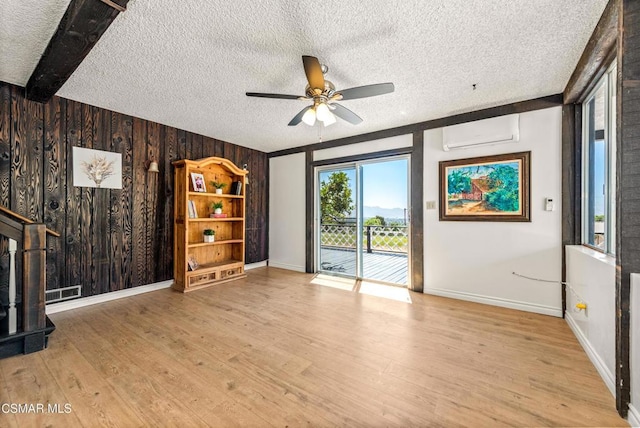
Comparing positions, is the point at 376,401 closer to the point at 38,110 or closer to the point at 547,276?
the point at 547,276

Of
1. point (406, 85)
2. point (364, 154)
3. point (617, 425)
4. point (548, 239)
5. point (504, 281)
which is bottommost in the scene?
point (617, 425)

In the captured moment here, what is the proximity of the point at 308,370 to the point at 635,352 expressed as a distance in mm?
1819

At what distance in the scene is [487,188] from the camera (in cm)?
305

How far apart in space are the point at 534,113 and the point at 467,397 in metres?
2.96

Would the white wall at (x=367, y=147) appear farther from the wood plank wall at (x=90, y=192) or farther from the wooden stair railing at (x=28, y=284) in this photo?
the wooden stair railing at (x=28, y=284)

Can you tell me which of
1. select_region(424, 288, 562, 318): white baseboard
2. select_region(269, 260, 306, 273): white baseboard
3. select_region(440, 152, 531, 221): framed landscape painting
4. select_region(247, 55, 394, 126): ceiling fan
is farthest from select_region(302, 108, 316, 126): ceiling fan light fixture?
select_region(269, 260, 306, 273): white baseboard

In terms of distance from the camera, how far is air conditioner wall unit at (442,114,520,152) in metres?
2.83

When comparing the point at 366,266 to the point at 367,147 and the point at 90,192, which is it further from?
the point at 90,192

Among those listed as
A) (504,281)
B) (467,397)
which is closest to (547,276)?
(504,281)

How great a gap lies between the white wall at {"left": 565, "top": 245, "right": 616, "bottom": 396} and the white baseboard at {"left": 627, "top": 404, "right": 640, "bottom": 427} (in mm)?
241

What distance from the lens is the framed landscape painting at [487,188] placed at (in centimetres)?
285

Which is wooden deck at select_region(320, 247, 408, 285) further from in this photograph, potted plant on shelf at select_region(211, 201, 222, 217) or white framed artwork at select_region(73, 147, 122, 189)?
white framed artwork at select_region(73, 147, 122, 189)

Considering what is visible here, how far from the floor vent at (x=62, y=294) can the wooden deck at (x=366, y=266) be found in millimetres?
3330

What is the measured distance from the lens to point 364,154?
13.2ft
